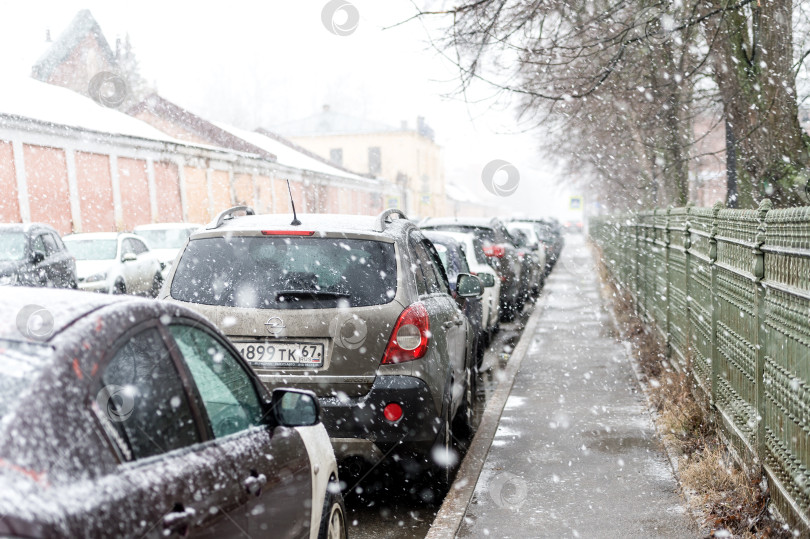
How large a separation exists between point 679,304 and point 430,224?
588 cm

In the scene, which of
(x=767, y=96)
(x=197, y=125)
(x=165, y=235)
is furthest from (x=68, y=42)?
(x=767, y=96)

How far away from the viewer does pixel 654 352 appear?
391 inches

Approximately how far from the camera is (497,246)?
1436 cm

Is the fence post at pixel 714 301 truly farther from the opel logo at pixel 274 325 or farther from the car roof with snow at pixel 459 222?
the car roof with snow at pixel 459 222

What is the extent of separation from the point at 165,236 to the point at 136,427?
2190cm

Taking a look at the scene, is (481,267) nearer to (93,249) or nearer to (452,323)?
(452,323)

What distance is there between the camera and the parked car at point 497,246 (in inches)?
539

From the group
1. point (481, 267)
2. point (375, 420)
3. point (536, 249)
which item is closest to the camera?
point (375, 420)

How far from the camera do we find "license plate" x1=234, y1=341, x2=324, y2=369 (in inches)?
191

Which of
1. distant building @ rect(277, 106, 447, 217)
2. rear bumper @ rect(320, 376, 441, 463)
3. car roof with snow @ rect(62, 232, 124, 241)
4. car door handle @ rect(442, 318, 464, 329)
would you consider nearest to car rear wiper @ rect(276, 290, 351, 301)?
rear bumper @ rect(320, 376, 441, 463)

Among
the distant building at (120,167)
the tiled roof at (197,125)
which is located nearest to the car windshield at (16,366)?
the distant building at (120,167)

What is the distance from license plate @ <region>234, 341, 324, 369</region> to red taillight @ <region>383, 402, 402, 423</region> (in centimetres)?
46

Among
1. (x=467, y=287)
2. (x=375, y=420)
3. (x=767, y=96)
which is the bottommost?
(x=375, y=420)

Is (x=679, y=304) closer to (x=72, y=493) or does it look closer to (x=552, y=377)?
(x=552, y=377)
